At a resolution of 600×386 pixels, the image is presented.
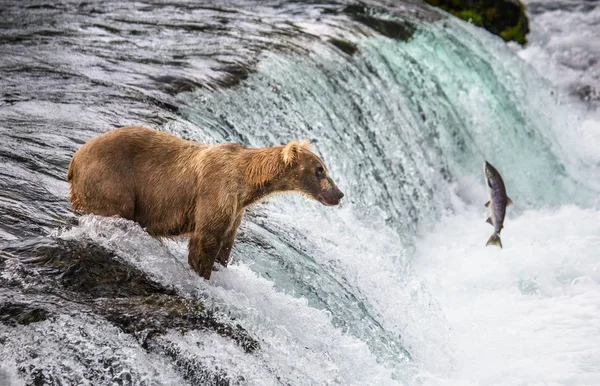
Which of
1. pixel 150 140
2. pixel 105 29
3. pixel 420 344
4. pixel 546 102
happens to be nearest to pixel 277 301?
pixel 150 140

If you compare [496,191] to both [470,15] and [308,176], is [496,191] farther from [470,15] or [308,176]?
[470,15]

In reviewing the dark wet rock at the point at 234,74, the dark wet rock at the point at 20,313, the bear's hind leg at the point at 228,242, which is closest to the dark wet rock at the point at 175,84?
the dark wet rock at the point at 234,74

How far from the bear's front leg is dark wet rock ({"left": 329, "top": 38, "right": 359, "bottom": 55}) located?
17.8 ft

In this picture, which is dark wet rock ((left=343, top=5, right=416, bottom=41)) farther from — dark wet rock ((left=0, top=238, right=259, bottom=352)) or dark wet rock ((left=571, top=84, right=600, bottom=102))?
dark wet rock ((left=0, top=238, right=259, bottom=352))

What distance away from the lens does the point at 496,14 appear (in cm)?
1472

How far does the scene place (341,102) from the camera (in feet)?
28.0

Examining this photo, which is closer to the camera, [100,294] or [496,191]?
[100,294]

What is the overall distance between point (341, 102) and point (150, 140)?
426 centimetres

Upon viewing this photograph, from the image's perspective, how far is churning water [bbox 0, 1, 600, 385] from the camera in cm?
409

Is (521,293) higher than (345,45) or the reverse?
the reverse

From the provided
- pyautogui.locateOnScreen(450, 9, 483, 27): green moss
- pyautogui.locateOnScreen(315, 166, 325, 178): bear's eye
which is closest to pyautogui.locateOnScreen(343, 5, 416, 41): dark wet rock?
pyautogui.locateOnScreen(450, 9, 483, 27): green moss

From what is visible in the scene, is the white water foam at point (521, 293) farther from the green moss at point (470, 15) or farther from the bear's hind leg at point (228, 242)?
the green moss at point (470, 15)

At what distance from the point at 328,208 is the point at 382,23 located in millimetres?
4370

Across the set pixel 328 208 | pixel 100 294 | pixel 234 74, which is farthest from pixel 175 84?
pixel 100 294
